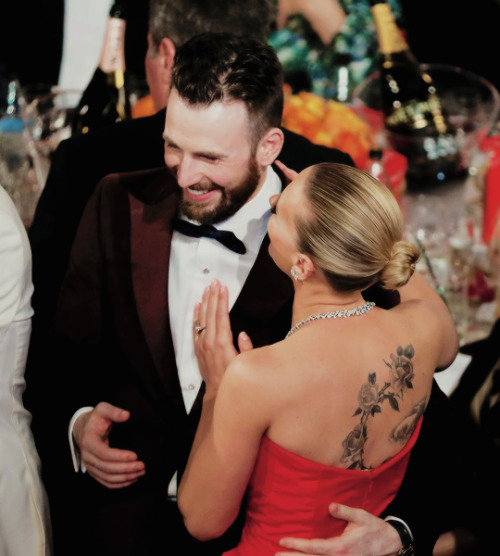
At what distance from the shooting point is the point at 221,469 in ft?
3.79

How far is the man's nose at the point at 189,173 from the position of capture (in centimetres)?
132

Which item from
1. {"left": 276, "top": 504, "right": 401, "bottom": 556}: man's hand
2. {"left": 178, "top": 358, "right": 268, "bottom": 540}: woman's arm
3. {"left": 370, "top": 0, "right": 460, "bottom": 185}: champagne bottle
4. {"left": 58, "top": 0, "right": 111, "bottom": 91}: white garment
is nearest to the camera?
{"left": 178, "top": 358, "right": 268, "bottom": 540}: woman's arm

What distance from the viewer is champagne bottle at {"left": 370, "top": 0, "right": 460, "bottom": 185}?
2.22m

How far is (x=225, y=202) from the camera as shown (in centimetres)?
139

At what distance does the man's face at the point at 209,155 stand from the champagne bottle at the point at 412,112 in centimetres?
97

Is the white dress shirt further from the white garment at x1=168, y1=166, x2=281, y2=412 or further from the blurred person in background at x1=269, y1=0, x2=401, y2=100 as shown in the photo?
the blurred person in background at x1=269, y1=0, x2=401, y2=100

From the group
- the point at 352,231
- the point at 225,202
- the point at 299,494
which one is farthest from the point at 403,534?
the point at 225,202

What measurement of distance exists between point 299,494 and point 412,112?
59.1 inches

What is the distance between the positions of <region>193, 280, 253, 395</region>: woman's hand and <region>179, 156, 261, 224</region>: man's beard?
15 centimetres

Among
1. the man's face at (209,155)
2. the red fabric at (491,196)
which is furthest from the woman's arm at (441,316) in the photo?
the red fabric at (491,196)

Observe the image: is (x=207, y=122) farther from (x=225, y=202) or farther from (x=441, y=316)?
(x=441, y=316)

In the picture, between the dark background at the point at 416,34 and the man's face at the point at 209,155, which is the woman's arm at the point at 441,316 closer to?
the man's face at the point at 209,155

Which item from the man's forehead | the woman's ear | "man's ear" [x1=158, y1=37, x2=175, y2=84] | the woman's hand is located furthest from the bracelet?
"man's ear" [x1=158, y1=37, x2=175, y2=84]

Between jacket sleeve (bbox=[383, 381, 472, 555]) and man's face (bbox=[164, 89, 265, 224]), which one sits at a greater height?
man's face (bbox=[164, 89, 265, 224])
